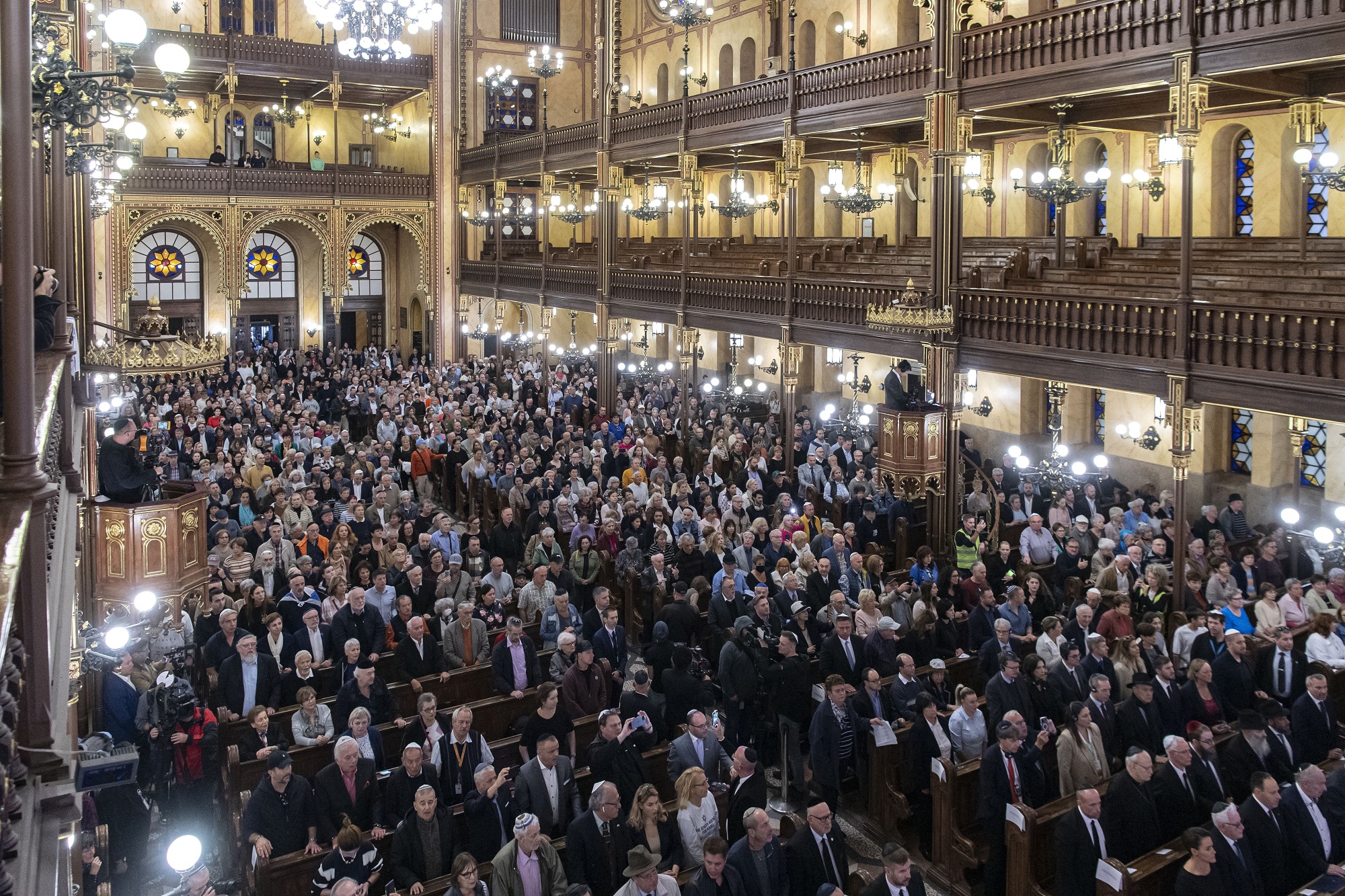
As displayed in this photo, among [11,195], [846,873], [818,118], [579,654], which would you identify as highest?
[818,118]

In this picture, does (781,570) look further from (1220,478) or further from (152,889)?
(1220,478)

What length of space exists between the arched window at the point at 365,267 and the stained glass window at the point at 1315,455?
31447 mm

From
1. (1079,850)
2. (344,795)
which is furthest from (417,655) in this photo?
(1079,850)

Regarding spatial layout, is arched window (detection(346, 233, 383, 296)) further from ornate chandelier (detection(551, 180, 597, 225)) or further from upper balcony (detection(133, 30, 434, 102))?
ornate chandelier (detection(551, 180, 597, 225))

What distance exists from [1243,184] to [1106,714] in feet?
46.9

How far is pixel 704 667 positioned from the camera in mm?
10680

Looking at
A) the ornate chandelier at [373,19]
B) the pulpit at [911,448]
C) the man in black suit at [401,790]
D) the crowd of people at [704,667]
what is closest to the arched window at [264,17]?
the ornate chandelier at [373,19]

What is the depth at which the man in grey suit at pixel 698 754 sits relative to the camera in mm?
8469

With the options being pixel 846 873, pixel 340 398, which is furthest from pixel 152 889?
pixel 340 398

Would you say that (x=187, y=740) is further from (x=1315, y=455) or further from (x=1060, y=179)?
(x=1315, y=455)

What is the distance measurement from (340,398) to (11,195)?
23604 mm

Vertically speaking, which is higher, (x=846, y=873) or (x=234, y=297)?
(x=234, y=297)

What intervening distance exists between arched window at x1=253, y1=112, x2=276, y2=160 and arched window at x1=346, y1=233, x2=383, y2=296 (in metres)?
4.01

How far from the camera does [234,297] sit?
3444 centimetres
